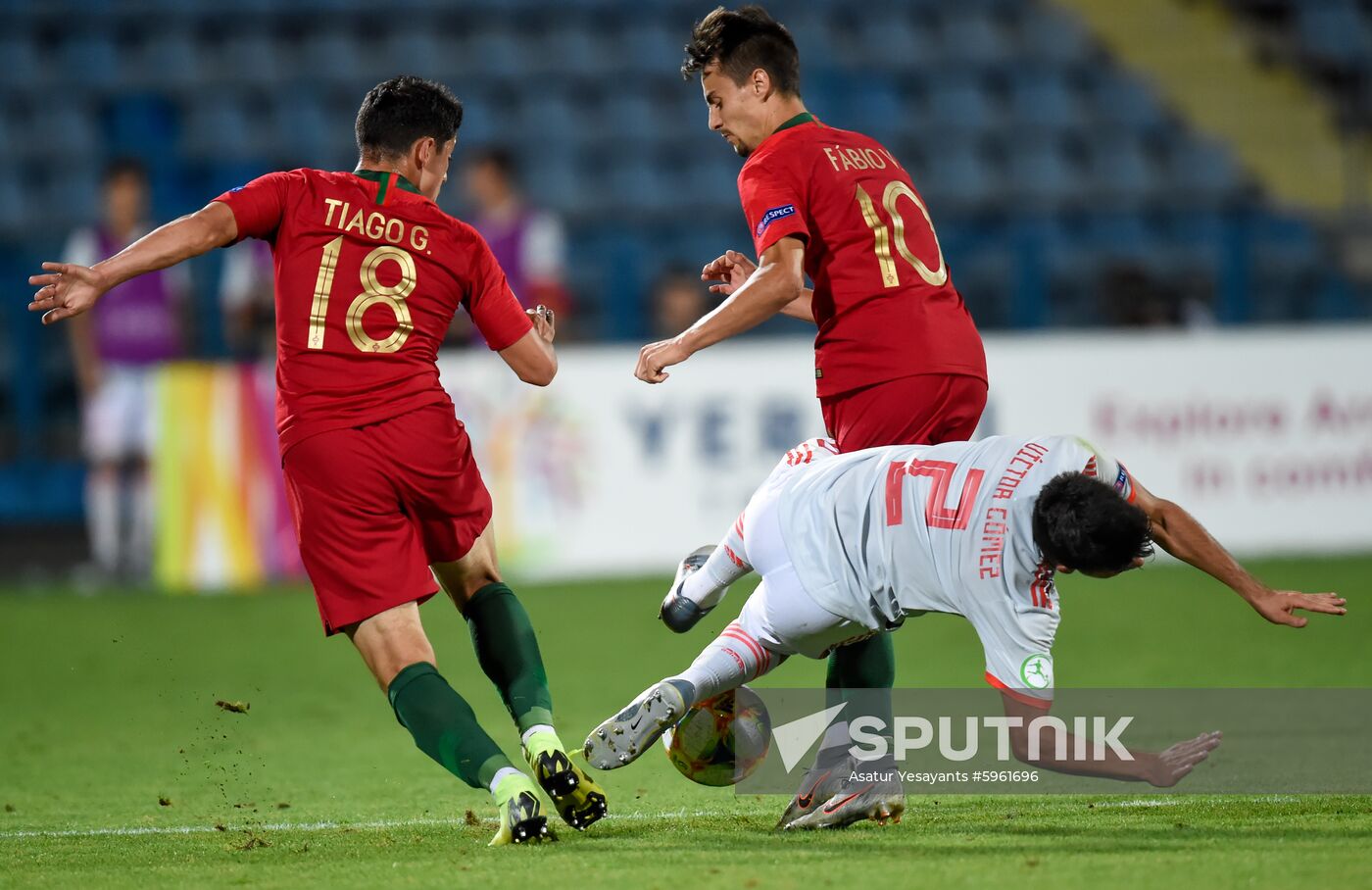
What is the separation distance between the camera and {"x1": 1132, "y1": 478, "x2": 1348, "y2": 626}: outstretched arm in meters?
4.25

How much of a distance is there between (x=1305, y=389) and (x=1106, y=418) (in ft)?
4.08

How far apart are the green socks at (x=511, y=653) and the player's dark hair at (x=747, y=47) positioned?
152 centimetres

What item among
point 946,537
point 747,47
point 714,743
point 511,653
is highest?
point 747,47

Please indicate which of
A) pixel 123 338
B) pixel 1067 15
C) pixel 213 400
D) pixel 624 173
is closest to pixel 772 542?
pixel 213 400

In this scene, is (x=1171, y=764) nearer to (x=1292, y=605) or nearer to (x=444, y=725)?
(x=1292, y=605)

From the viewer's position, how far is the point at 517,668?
4727mm

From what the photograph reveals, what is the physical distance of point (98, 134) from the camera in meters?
14.4

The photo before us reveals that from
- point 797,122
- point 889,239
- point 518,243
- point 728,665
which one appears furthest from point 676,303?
point 728,665

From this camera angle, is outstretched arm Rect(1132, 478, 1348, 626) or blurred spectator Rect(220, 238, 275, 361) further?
blurred spectator Rect(220, 238, 275, 361)

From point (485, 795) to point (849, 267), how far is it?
6.20ft

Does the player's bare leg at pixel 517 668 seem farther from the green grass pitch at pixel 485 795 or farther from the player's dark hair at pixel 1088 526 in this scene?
the player's dark hair at pixel 1088 526

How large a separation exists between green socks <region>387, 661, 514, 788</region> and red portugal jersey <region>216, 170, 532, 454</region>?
67 centimetres

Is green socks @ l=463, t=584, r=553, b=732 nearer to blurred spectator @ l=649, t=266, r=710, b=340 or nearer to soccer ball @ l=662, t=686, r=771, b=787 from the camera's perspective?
soccer ball @ l=662, t=686, r=771, b=787

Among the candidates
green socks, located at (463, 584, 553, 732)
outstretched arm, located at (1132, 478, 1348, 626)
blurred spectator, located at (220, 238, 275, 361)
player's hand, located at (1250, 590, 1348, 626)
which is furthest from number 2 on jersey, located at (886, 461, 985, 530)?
blurred spectator, located at (220, 238, 275, 361)
